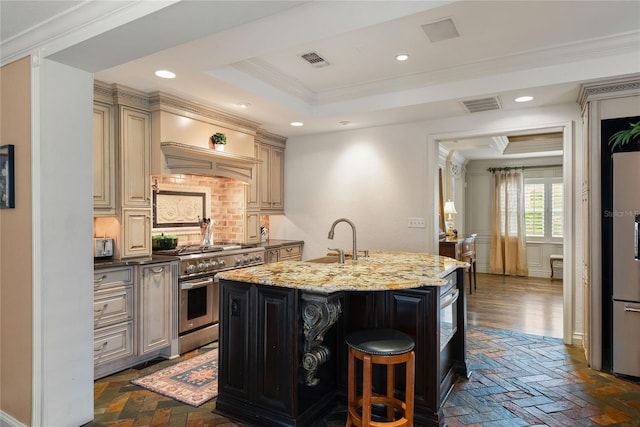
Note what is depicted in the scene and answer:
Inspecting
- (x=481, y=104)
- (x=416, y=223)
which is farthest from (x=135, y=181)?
(x=481, y=104)

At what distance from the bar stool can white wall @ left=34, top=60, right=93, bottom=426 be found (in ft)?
5.53

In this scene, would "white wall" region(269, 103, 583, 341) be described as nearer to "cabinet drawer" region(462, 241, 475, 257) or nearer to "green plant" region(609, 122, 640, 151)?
"green plant" region(609, 122, 640, 151)

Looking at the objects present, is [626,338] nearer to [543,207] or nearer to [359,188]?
[359,188]

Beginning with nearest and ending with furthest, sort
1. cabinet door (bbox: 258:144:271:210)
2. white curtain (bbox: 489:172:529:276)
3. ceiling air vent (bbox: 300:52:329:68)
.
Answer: ceiling air vent (bbox: 300:52:329:68) < cabinet door (bbox: 258:144:271:210) < white curtain (bbox: 489:172:529:276)

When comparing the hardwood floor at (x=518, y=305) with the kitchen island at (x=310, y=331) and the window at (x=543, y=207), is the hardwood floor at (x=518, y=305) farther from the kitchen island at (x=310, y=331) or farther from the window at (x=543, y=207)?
the kitchen island at (x=310, y=331)

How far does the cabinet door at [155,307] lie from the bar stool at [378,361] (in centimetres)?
197

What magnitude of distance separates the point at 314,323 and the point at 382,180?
2.94 m

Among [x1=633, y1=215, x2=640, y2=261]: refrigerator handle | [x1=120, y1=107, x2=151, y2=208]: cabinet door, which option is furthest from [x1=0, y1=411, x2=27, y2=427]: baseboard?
[x1=633, y1=215, x2=640, y2=261]: refrigerator handle

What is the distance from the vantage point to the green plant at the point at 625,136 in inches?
120

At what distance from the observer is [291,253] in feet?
17.1

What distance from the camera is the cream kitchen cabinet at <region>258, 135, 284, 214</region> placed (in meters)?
5.18

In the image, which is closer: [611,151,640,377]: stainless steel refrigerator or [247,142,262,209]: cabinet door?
[611,151,640,377]: stainless steel refrigerator

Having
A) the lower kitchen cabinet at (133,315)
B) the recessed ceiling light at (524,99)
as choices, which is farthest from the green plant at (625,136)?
the lower kitchen cabinet at (133,315)

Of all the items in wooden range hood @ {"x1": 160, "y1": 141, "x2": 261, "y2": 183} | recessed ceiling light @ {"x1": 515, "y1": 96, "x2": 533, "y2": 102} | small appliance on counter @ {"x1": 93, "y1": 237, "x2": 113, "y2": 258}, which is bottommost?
small appliance on counter @ {"x1": 93, "y1": 237, "x2": 113, "y2": 258}
